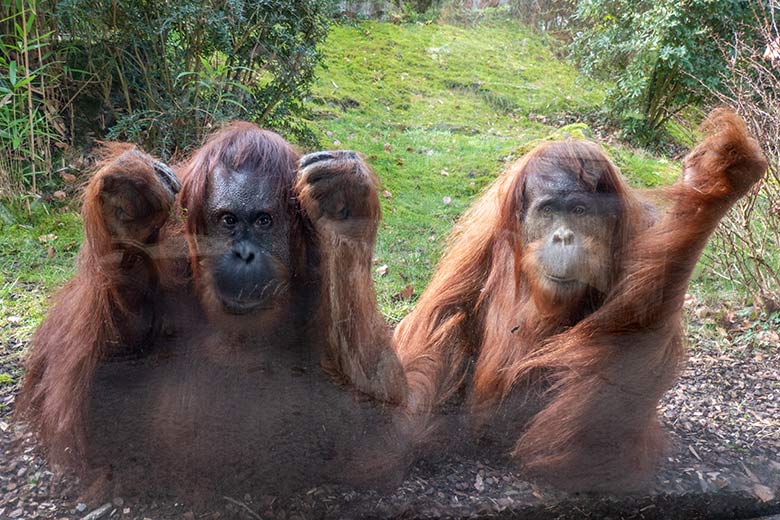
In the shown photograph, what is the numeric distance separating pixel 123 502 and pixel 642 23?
170 centimetres

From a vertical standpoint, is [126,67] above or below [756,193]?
above

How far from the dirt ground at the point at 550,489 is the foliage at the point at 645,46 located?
0.85 metres

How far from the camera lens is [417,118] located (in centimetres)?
181

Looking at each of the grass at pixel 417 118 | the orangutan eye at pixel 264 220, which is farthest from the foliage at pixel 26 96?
the orangutan eye at pixel 264 220

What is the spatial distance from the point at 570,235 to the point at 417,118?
0.50 metres

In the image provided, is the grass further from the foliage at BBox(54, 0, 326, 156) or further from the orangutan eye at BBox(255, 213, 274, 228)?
the orangutan eye at BBox(255, 213, 274, 228)

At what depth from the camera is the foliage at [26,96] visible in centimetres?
181

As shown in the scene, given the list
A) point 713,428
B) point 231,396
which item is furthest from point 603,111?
point 231,396

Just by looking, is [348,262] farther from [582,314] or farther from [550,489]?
[550,489]

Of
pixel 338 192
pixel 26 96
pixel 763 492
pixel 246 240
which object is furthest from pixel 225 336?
pixel 763 492

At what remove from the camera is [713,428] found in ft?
6.75

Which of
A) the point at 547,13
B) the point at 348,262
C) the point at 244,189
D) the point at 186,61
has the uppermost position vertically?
the point at 547,13

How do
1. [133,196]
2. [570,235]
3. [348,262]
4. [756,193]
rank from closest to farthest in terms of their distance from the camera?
1. [133,196]
2. [348,262]
3. [570,235]
4. [756,193]

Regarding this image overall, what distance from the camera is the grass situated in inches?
68.8
